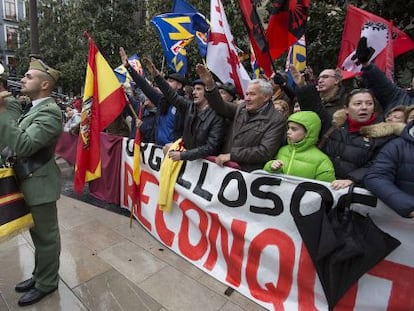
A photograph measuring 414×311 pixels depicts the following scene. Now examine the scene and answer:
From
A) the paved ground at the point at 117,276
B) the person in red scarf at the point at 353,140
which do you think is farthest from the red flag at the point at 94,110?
the person in red scarf at the point at 353,140

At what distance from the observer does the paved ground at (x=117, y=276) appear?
101 inches

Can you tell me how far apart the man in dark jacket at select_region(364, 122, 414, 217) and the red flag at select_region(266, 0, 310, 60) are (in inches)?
73.3

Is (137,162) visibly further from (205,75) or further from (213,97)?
(205,75)

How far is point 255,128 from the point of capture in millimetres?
2762

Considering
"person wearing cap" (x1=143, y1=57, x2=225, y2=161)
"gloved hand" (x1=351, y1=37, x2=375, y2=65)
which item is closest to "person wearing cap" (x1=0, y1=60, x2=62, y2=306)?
"person wearing cap" (x1=143, y1=57, x2=225, y2=161)

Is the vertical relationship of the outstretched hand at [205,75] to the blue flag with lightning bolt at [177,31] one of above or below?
below

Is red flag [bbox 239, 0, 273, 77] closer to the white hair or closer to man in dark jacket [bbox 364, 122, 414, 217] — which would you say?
the white hair

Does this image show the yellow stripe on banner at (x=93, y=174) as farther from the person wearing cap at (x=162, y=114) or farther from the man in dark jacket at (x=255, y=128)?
the man in dark jacket at (x=255, y=128)

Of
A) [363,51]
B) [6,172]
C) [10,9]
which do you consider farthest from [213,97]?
[10,9]

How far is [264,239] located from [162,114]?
2174 mm

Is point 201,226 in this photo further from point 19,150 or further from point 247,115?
point 19,150

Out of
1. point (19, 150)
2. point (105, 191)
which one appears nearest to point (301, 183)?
point (19, 150)

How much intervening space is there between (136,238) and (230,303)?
1.47 metres

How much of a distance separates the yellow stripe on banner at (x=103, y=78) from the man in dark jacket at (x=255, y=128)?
1482 mm
